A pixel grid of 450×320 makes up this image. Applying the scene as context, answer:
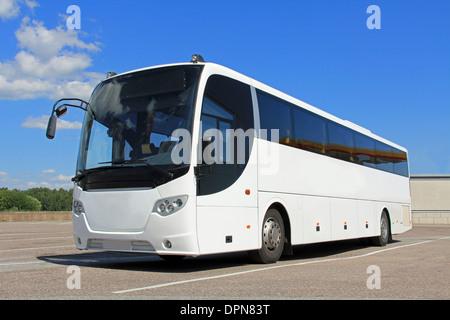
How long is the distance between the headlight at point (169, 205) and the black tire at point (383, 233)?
34.4ft

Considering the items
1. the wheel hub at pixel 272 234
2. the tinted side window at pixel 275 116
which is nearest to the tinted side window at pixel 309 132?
the tinted side window at pixel 275 116

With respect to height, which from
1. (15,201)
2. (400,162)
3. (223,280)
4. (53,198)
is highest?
(53,198)

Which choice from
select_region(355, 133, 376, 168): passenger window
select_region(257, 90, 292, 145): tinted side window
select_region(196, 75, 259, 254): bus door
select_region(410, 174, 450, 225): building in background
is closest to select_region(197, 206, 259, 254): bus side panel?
select_region(196, 75, 259, 254): bus door

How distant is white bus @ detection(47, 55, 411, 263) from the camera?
25.7 feet

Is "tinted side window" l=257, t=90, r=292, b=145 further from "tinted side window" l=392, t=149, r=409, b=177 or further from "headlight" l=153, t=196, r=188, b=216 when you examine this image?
"tinted side window" l=392, t=149, r=409, b=177

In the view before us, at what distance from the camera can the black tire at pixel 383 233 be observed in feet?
54.1

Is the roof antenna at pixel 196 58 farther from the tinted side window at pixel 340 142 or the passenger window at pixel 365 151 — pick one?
the passenger window at pixel 365 151

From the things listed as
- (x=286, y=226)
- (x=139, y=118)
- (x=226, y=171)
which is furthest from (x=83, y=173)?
(x=286, y=226)

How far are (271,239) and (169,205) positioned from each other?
2.76 meters

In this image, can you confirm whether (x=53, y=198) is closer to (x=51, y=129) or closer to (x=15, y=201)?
(x=15, y=201)

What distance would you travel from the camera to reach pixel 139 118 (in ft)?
27.6
